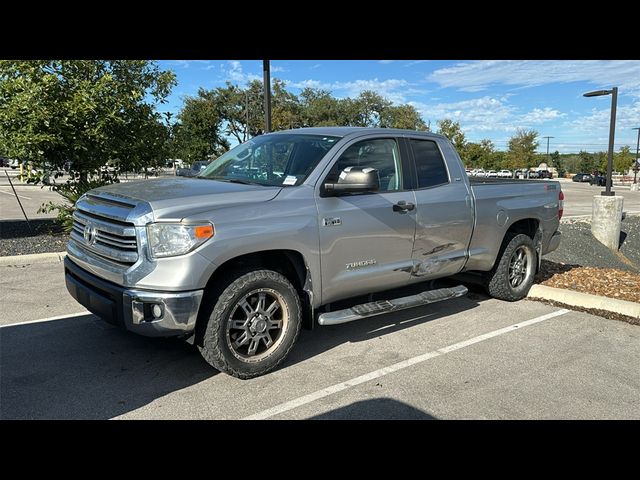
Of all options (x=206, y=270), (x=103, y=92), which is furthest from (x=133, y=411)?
(x=103, y=92)

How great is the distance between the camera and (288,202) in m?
4.15

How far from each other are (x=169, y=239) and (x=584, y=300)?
512 centimetres

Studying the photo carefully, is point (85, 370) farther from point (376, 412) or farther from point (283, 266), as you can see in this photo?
point (376, 412)

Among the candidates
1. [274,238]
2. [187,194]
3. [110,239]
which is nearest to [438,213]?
[274,238]

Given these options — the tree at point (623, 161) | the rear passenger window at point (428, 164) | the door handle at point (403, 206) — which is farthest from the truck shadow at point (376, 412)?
the tree at point (623, 161)

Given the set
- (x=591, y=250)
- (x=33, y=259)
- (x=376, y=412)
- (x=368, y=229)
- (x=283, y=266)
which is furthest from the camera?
(x=591, y=250)

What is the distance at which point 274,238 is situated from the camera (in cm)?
400

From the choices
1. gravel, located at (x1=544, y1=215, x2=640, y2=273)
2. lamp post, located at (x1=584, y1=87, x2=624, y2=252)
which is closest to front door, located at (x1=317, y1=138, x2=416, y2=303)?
gravel, located at (x1=544, y1=215, x2=640, y2=273)

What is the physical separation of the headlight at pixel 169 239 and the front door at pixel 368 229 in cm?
116

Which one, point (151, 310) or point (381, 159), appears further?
point (381, 159)

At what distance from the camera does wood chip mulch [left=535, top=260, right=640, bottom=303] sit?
6672 mm

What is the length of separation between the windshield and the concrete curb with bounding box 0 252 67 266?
434 centimetres
